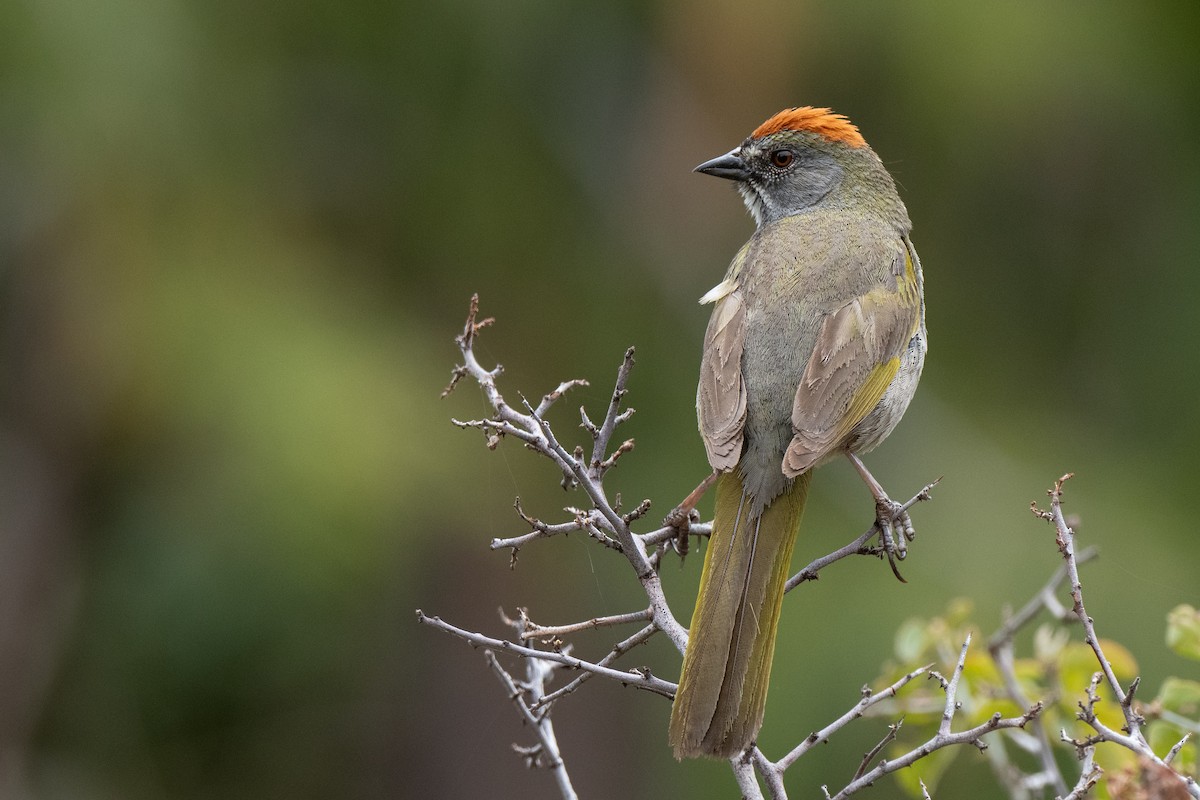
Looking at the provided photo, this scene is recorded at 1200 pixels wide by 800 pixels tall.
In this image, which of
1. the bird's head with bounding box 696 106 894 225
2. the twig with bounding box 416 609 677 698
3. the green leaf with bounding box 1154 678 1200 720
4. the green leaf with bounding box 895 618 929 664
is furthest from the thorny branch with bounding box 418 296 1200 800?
the bird's head with bounding box 696 106 894 225

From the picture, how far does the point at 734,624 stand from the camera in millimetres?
3623

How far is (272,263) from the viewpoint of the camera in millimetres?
9984

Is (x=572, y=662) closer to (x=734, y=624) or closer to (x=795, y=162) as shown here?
(x=734, y=624)

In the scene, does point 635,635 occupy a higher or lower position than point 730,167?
lower

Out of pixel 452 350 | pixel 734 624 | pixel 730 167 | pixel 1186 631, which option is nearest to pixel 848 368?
pixel 734 624

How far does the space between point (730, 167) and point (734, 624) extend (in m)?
2.35

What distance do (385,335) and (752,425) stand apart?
6303mm

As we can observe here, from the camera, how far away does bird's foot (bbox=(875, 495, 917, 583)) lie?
394 cm

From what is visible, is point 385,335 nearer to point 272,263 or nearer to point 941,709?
point 272,263

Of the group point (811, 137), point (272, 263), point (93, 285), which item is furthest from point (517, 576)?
point (811, 137)

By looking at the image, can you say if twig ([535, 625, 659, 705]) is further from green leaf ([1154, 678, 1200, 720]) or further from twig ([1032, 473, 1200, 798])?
green leaf ([1154, 678, 1200, 720])

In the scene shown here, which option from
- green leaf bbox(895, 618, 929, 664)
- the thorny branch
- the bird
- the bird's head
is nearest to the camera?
the thorny branch

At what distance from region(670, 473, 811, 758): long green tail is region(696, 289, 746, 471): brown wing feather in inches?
3.4

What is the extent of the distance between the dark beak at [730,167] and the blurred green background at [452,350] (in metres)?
3.99
